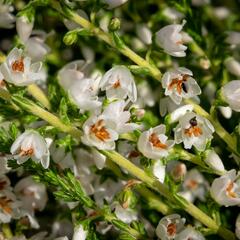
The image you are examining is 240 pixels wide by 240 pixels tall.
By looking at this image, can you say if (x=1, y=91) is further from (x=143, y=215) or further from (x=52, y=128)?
(x=143, y=215)

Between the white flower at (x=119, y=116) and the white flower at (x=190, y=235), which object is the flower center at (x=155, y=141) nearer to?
the white flower at (x=119, y=116)

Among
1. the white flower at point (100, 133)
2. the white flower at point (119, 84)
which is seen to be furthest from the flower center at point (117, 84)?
the white flower at point (100, 133)

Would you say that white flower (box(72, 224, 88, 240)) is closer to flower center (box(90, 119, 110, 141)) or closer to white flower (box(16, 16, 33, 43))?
flower center (box(90, 119, 110, 141))

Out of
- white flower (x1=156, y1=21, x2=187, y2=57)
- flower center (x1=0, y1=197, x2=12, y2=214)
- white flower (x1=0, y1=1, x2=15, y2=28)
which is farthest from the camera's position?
white flower (x1=0, y1=1, x2=15, y2=28)

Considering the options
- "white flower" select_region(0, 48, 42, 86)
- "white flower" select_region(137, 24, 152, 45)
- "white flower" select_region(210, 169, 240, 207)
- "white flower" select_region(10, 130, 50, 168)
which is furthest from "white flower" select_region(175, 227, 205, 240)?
Result: "white flower" select_region(137, 24, 152, 45)

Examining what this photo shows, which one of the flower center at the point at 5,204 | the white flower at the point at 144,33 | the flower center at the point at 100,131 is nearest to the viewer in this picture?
the flower center at the point at 100,131

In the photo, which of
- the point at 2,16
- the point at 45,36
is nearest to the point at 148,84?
the point at 45,36
